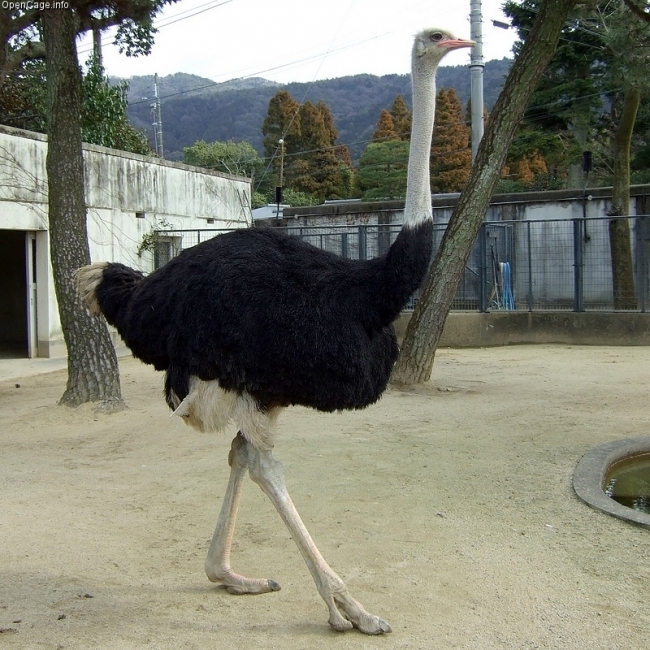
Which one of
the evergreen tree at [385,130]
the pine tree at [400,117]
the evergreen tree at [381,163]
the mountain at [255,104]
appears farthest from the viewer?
the mountain at [255,104]

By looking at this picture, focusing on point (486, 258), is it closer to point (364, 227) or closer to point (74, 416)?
point (364, 227)

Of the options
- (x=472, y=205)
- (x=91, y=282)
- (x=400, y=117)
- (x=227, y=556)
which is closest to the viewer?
(x=227, y=556)

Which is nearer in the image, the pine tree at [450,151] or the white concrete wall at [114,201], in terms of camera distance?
the white concrete wall at [114,201]

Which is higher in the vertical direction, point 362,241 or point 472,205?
point 472,205

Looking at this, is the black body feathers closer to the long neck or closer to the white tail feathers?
the long neck

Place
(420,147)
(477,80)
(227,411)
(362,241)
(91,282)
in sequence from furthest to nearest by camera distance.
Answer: (477,80)
(362,241)
(91,282)
(420,147)
(227,411)

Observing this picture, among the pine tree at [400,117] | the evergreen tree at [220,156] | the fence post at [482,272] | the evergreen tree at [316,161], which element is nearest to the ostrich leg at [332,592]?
the fence post at [482,272]

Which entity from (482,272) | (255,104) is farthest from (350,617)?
(255,104)

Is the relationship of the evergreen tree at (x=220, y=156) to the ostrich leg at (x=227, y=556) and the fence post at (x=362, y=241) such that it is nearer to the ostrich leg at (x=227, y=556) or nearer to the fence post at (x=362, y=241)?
the fence post at (x=362, y=241)

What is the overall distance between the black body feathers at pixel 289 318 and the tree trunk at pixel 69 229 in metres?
4.39

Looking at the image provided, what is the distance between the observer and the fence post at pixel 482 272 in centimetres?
1377

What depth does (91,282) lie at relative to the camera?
395 centimetres

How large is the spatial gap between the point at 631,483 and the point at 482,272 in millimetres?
8693

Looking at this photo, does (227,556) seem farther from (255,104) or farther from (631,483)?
(255,104)
